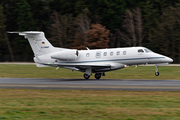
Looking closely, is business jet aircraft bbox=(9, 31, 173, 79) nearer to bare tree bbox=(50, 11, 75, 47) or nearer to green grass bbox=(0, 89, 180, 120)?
green grass bbox=(0, 89, 180, 120)

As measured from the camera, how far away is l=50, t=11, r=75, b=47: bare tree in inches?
2744

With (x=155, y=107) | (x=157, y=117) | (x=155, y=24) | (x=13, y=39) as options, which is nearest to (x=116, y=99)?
(x=155, y=107)

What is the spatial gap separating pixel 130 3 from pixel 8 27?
37.6m

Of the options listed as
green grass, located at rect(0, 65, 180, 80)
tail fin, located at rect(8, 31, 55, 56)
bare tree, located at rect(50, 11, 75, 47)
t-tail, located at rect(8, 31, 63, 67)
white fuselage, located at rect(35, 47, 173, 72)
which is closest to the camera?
white fuselage, located at rect(35, 47, 173, 72)

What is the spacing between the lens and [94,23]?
7300cm

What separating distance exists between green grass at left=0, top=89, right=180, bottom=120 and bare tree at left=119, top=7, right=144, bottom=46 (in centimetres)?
4892

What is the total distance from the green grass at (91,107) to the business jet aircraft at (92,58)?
10407 millimetres

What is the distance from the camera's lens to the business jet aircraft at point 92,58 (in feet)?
85.2

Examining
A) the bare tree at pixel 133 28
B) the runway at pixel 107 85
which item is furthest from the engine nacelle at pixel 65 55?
the bare tree at pixel 133 28

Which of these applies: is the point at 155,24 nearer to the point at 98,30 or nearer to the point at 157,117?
the point at 98,30

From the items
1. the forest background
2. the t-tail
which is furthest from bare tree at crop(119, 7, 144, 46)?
the t-tail

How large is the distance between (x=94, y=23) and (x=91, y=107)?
62.2m

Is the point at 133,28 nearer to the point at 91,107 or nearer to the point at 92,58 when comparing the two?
the point at 92,58

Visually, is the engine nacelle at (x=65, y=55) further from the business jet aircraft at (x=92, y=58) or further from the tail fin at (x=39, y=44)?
the tail fin at (x=39, y=44)
